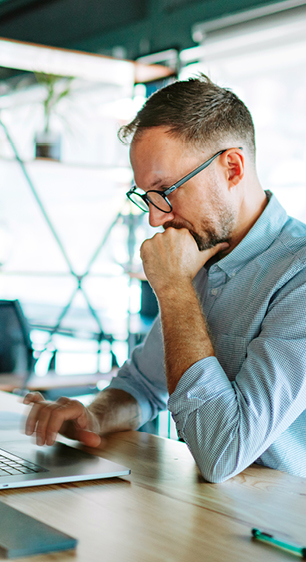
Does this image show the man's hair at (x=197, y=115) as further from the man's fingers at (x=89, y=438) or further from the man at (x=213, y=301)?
the man's fingers at (x=89, y=438)

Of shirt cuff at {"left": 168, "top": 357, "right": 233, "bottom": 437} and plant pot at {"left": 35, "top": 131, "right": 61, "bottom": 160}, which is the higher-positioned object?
plant pot at {"left": 35, "top": 131, "right": 61, "bottom": 160}

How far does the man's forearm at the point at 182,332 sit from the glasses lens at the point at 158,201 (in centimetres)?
20

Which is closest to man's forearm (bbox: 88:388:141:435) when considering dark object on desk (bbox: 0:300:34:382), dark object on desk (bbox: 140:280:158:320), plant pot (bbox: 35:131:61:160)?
dark object on desk (bbox: 0:300:34:382)

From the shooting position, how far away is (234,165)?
130 cm

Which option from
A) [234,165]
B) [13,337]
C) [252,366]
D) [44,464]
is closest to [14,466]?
[44,464]

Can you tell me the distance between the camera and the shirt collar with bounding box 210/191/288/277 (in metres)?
1.29

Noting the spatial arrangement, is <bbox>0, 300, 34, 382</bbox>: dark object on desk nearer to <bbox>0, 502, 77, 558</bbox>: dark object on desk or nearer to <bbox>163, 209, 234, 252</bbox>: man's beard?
<bbox>163, 209, 234, 252</bbox>: man's beard

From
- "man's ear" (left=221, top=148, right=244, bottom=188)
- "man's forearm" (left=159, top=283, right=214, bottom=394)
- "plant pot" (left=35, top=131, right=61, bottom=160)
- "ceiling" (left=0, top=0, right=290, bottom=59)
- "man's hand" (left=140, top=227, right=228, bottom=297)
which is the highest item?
"ceiling" (left=0, top=0, right=290, bottom=59)

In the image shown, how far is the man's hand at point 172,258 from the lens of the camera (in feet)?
4.06

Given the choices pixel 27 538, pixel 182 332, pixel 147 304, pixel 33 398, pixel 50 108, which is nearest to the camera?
pixel 27 538

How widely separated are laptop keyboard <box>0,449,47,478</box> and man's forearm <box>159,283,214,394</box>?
0.91 ft

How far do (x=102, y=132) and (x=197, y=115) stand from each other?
2.91m

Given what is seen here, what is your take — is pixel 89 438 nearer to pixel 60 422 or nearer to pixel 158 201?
pixel 60 422

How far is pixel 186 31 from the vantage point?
358 cm
